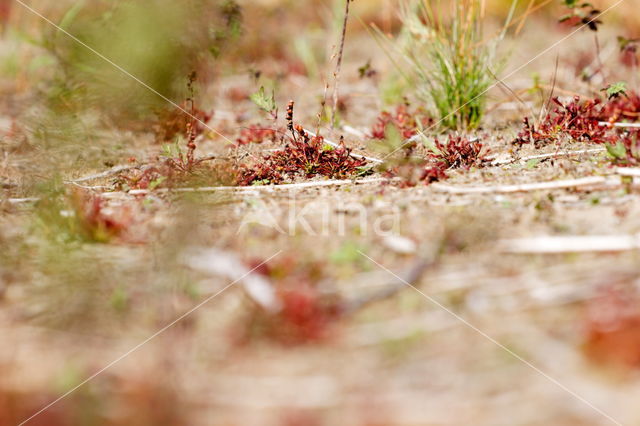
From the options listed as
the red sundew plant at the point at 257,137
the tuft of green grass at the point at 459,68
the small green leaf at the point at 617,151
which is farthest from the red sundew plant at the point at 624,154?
the red sundew plant at the point at 257,137

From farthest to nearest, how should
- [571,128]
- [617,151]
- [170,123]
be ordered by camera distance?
[170,123]
[571,128]
[617,151]

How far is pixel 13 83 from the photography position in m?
6.61

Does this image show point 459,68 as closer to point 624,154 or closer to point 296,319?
point 624,154

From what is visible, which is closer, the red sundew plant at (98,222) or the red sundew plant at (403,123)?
the red sundew plant at (98,222)

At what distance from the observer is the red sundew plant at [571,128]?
377 centimetres

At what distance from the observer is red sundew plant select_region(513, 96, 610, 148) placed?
3774 mm

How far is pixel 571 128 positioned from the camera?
384 cm

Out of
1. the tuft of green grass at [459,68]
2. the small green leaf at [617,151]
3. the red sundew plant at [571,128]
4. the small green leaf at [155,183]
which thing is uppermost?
the tuft of green grass at [459,68]

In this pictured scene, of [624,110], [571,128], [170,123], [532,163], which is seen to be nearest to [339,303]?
[532,163]

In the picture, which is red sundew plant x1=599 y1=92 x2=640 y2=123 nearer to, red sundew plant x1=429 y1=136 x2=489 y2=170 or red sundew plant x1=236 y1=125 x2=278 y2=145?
red sundew plant x1=429 y1=136 x2=489 y2=170

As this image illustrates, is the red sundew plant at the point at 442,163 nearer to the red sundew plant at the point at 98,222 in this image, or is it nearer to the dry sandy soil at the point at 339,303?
the dry sandy soil at the point at 339,303

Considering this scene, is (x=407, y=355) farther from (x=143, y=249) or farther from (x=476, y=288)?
(x=143, y=249)

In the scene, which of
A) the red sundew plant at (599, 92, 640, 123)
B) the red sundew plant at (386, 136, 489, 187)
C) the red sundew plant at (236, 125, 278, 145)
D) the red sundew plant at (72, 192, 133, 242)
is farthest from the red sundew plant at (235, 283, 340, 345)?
the red sundew plant at (599, 92, 640, 123)

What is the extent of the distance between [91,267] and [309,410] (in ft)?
4.25
